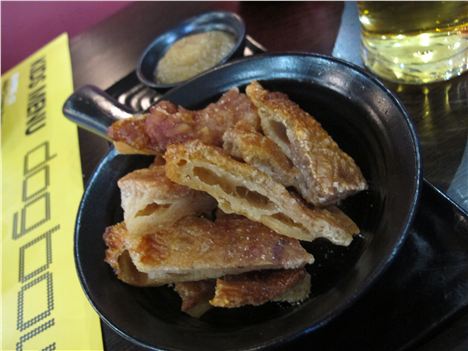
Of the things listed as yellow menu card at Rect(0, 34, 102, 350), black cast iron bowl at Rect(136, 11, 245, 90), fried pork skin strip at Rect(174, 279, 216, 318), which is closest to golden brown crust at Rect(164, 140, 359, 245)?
fried pork skin strip at Rect(174, 279, 216, 318)

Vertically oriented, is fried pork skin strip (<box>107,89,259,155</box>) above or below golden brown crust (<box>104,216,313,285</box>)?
above

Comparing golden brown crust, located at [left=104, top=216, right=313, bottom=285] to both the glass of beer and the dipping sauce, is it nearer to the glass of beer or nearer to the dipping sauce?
the glass of beer

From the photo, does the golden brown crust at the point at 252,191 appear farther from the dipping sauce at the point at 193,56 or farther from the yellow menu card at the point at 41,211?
the dipping sauce at the point at 193,56

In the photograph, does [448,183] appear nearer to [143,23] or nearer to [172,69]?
[172,69]

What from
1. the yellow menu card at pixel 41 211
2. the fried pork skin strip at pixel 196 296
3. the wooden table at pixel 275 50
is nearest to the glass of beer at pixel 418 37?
the wooden table at pixel 275 50

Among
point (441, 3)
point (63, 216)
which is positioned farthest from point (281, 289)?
point (63, 216)
